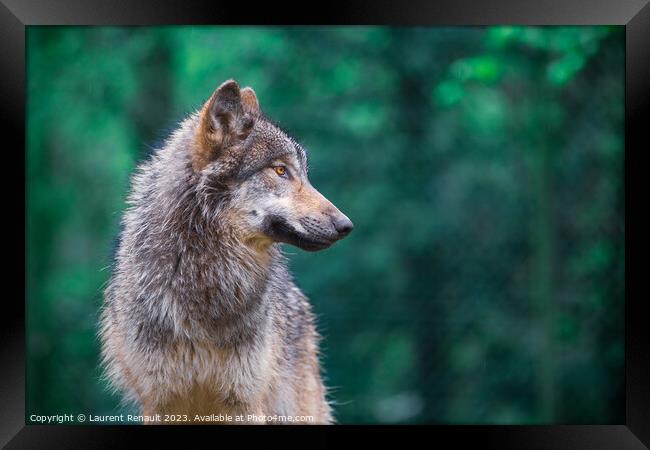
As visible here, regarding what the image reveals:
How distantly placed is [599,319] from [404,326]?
1231 mm

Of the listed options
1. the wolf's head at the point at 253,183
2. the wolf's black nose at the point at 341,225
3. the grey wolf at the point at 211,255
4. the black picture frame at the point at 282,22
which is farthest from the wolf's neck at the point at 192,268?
the black picture frame at the point at 282,22

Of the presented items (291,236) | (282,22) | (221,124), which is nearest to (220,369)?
(291,236)

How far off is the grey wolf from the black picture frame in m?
0.45

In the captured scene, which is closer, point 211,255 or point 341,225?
point 341,225

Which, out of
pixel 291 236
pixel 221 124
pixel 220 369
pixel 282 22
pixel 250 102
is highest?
pixel 282 22

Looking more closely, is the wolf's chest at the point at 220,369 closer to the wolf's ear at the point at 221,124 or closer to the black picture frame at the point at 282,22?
the black picture frame at the point at 282,22

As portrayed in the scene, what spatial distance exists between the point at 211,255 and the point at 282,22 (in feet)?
4.91

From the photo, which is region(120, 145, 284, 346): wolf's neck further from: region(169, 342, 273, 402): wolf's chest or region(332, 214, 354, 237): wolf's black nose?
region(332, 214, 354, 237): wolf's black nose

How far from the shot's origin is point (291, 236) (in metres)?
3.81

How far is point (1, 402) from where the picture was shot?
14.2ft

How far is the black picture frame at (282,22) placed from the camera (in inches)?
168

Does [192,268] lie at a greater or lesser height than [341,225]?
lesser

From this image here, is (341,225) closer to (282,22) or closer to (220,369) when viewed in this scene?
(220,369)

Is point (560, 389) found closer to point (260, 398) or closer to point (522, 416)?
point (522, 416)
